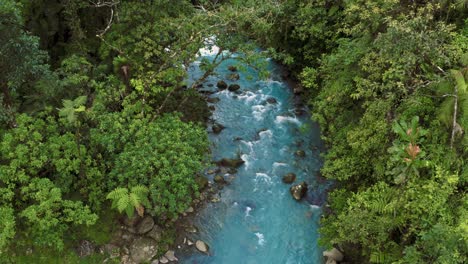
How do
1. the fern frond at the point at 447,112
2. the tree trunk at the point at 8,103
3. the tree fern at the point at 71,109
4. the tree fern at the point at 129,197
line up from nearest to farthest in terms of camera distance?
the fern frond at the point at 447,112, the tree fern at the point at 71,109, the tree fern at the point at 129,197, the tree trunk at the point at 8,103

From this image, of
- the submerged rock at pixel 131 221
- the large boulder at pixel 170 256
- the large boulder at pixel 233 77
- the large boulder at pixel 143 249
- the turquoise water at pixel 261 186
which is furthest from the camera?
the large boulder at pixel 233 77

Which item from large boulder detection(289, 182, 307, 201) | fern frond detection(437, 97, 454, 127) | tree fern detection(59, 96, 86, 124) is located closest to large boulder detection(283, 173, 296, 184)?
large boulder detection(289, 182, 307, 201)

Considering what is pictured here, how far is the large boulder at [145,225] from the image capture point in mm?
11102

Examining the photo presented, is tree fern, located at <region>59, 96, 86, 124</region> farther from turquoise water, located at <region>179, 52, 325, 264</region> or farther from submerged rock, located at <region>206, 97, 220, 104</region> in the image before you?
submerged rock, located at <region>206, 97, 220, 104</region>

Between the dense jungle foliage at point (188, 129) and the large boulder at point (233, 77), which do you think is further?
the large boulder at point (233, 77)

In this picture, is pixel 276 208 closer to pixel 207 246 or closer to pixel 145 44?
pixel 207 246

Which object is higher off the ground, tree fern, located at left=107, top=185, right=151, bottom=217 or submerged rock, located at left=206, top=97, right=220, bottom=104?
tree fern, located at left=107, top=185, right=151, bottom=217

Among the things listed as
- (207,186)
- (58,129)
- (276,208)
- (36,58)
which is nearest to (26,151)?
(58,129)

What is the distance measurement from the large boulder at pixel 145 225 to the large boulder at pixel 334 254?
199 inches

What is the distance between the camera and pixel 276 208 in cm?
1268

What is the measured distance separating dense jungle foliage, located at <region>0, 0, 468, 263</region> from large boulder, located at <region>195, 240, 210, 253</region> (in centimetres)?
128

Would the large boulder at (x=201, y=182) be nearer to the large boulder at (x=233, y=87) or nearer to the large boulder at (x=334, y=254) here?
the large boulder at (x=334, y=254)

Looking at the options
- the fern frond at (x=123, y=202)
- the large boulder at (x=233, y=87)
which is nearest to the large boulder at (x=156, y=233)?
the fern frond at (x=123, y=202)

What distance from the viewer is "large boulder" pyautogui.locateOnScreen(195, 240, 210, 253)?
36.8ft
